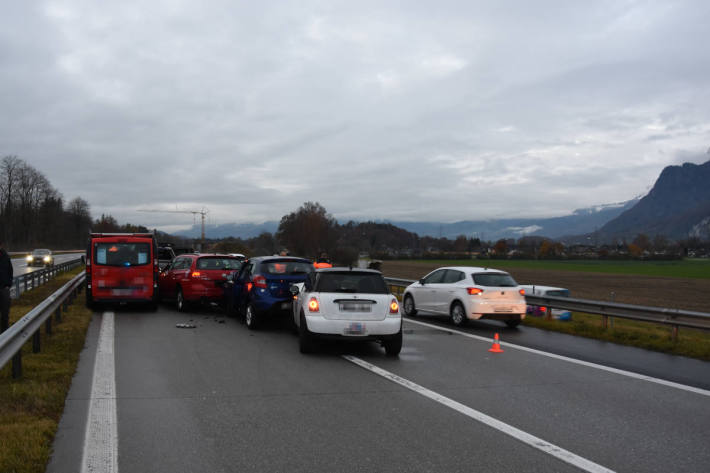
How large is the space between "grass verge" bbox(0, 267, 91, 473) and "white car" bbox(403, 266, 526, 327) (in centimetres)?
841

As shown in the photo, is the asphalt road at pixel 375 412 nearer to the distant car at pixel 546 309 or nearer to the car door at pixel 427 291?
the car door at pixel 427 291

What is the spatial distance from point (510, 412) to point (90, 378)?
18.2ft

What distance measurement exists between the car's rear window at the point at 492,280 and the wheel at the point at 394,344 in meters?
4.80

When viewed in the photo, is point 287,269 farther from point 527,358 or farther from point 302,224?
point 302,224

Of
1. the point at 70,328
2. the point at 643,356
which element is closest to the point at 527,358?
the point at 643,356

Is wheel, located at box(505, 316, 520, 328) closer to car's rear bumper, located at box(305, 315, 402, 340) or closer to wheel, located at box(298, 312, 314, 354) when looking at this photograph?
car's rear bumper, located at box(305, 315, 402, 340)

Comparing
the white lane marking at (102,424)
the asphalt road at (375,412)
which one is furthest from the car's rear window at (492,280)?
the white lane marking at (102,424)

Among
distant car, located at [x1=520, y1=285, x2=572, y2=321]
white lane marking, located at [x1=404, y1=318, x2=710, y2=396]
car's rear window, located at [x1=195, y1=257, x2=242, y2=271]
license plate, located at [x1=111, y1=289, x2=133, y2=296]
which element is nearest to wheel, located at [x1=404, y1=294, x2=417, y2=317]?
distant car, located at [x1=520, y1=285, x2=572, y2=321]

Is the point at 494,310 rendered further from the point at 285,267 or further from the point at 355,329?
the point at 355,329

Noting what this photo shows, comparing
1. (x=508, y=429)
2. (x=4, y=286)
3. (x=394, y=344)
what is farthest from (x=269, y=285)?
(x=508, y=429)

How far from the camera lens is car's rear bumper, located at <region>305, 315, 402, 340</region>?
1005 centimetres

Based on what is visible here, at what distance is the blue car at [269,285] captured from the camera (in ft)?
43.3

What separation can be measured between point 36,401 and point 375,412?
12.2 ft

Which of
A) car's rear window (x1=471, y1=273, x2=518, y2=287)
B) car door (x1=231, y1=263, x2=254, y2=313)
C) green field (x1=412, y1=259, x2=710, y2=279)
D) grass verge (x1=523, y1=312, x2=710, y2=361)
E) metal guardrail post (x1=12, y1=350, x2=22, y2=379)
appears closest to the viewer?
metal guardrail post (x1=12, y1=350, x2=22, y2=379)
